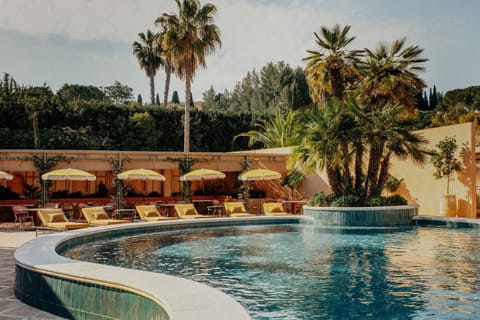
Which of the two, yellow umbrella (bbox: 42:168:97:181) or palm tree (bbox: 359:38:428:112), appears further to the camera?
palm tree (bbox: 359:38:428:112)

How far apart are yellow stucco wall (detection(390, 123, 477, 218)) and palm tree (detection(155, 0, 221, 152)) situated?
11.9 meters

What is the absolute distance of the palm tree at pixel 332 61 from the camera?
2394cm

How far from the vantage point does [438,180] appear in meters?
21.8

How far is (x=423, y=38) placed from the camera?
26.6 m

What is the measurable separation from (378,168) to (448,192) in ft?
11.5

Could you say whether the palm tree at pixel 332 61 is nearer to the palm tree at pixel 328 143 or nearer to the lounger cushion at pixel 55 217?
the palm tree at pixel 328 143

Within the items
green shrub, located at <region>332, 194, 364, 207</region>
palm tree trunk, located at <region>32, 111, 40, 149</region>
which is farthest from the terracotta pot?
palm tree trunk, located at <region>32, 111, 40, 149</region>

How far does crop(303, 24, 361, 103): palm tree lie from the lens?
23938mm

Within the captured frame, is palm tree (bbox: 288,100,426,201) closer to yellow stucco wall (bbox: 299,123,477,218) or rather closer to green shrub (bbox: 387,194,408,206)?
green shrub (bbox: 387,194,408,206)

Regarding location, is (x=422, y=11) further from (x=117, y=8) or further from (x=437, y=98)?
(x=437, y=98)

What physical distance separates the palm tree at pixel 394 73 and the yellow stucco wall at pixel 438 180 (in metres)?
2.43

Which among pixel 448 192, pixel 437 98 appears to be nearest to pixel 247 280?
pixel 448 192

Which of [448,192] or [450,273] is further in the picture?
[448,192]

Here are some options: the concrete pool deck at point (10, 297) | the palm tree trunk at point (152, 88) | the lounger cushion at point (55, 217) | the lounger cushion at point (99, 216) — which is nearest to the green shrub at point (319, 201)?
the lounger cushion at point (99, 216)
